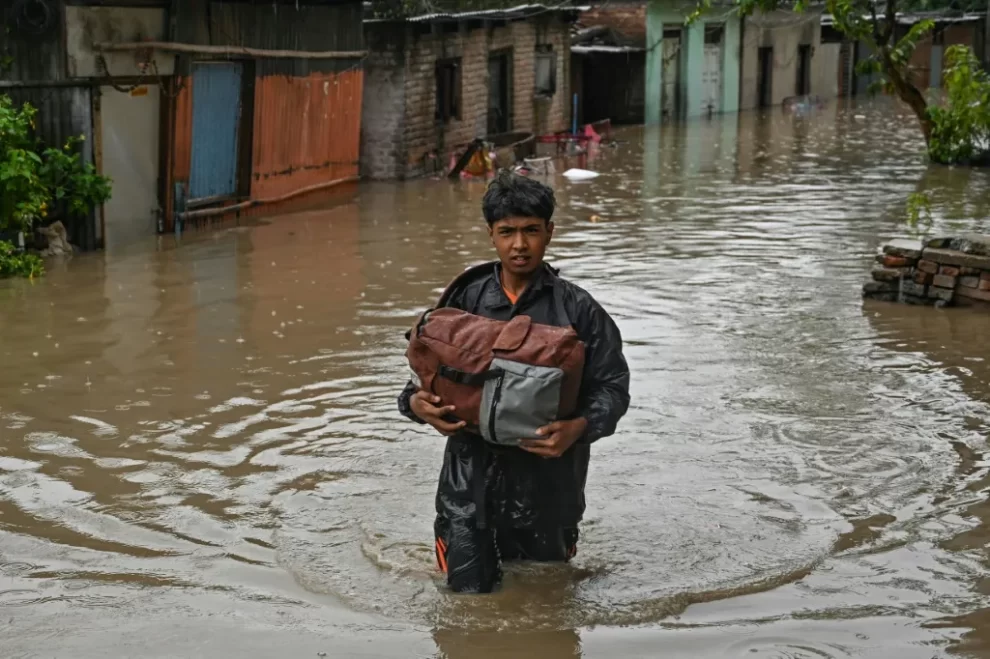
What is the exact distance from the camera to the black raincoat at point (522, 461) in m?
4.48

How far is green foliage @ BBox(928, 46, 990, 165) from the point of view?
67.1 ft

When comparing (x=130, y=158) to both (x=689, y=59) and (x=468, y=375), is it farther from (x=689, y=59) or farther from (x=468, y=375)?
(x=689, y=59)

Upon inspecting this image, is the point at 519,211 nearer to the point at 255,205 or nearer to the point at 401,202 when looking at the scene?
the point at 255,205

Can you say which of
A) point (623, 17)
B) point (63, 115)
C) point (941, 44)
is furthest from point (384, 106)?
point (941, 44)

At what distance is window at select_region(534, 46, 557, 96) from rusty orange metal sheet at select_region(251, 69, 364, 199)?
27.5ft

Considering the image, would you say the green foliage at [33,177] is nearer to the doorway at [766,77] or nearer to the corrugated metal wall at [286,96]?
the corrugated metal wall at [286,96]

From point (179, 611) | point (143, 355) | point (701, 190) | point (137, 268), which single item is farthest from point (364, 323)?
point (701, 190)

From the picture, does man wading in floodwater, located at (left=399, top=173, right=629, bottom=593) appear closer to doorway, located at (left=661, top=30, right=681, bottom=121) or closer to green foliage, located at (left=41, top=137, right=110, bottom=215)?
green foliage, located at (left=41, top=137, right=110, bottom=215)

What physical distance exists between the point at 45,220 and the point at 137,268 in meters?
1.40

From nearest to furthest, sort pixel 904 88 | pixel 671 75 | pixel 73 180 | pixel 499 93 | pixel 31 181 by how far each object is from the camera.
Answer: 1. pixel 31 181
2. pixel 73 180
3. pixel 904 88
4. pixel 499 93
5. pixel 671 75

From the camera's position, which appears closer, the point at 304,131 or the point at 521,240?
the point at 521,240

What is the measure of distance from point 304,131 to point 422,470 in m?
11.7

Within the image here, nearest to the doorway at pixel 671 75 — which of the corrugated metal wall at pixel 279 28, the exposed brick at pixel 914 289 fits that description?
the corrugated metal wall at pixel 279 28

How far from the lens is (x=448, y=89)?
22.7 meters
